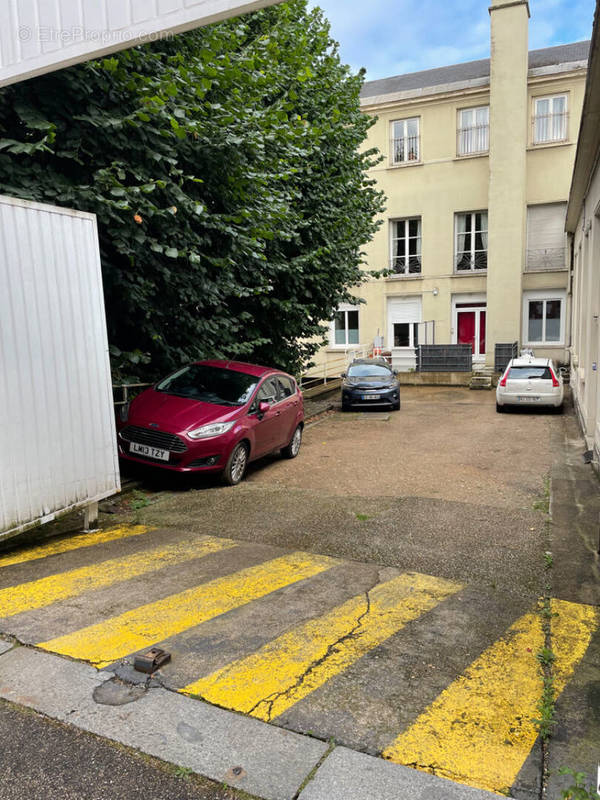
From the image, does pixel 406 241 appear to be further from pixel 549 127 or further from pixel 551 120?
pixel 551 120

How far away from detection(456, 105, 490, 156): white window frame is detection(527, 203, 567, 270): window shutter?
355 cm

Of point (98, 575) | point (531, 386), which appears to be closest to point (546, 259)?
point (531, 386)

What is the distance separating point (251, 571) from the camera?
5.41 metres

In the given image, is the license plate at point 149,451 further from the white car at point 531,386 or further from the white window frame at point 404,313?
the white window frame at point 404,313

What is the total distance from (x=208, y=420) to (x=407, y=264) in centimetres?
2207

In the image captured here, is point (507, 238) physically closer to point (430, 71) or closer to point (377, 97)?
point (377, 97)

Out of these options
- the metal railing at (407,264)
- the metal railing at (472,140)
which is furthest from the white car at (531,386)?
the metal railing at (472,140)

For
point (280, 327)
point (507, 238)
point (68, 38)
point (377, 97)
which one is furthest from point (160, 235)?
point (377, 97)

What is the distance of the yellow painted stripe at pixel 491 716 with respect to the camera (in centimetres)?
286

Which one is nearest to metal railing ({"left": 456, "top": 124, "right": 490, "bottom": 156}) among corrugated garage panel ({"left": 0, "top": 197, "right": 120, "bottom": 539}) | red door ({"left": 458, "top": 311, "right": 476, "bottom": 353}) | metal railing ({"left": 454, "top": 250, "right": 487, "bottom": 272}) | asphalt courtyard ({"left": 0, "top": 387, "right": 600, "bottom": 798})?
metal railing ({"left": 454, "top": 250, "right": 487, "bottom": 272})

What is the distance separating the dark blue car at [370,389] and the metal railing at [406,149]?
14116mm

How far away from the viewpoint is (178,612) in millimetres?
4488

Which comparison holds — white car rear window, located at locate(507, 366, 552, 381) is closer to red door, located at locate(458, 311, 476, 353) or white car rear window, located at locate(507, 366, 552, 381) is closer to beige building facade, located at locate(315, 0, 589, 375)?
beige building facade, located at locate(315, 0, 589, 375)

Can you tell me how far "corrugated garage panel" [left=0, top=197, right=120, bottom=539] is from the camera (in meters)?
5.38
